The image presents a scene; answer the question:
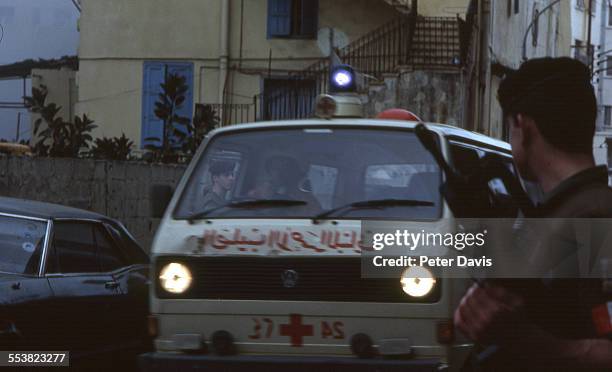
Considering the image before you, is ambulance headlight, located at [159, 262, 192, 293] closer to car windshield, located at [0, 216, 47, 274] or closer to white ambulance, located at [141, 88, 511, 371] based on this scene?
white ambulance, located at [141, 88, 511, 371]

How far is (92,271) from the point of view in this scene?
8.98 m

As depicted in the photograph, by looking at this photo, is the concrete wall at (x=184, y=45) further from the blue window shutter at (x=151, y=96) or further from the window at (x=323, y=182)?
the window at (x=323, y=182)

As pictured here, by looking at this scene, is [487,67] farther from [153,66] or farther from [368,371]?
[368,371]

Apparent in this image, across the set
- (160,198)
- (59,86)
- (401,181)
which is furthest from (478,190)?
(59,86)

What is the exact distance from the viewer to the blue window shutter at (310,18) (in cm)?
2814

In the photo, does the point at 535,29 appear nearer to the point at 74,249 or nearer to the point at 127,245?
the point at 127,245

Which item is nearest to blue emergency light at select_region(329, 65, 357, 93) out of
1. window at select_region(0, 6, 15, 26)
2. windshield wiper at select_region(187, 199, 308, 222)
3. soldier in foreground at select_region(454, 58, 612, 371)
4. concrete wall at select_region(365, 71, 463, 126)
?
windshield wiper at select_region(187, 199, 308, 222)

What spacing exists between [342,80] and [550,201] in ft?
23.0

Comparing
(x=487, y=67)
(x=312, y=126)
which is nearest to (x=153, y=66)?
(x=487, y=67)

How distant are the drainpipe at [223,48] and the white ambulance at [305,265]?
21.0 m

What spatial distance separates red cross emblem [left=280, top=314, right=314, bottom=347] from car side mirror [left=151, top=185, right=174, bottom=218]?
3.80 ft

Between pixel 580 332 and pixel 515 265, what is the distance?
7.8 inches

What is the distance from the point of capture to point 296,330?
6562mm

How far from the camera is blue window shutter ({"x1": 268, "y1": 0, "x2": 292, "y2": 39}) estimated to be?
28281 mm
